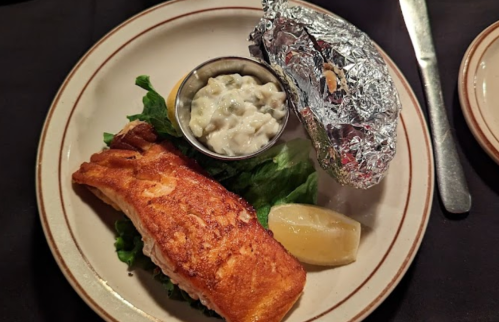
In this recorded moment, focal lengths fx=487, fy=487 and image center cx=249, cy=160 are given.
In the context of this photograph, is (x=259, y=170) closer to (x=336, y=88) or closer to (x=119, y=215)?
(x=336, y=88)

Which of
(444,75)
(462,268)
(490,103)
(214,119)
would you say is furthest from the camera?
(444,75)

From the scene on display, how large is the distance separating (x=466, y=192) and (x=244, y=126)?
0.96 meters

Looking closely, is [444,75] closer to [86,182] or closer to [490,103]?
[490,103]

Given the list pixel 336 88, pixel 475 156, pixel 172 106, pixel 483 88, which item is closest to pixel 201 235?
pixel 172 106

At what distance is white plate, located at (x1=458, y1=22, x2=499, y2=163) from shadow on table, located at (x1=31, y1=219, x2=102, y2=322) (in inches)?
66.3

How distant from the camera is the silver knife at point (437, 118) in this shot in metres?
1.97

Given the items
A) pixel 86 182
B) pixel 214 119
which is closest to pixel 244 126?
pixel 214 119

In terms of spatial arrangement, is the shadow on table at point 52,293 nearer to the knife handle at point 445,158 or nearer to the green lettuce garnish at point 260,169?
the green lettuce garnish at point 260,169

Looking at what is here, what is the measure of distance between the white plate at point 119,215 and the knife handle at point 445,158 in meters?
0.12

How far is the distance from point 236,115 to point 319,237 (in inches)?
21.2

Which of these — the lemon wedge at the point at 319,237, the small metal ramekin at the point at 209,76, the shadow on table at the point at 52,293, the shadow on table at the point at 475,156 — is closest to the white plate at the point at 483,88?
the shadow on table at the point at 475,156

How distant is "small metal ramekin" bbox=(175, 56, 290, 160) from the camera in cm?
183

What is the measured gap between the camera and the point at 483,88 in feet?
6.98

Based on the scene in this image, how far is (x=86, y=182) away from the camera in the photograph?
1783mm
